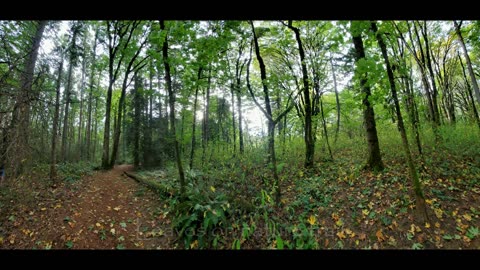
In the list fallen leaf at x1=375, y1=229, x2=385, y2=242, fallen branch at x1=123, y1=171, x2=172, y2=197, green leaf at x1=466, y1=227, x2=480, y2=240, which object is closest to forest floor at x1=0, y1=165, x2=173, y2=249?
fallen branch at x1=123, y1=171, x2=172, y2=197

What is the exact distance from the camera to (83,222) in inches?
182

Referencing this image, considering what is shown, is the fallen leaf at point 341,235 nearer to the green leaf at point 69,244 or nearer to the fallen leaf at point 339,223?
the fallen leaf at point 339,223

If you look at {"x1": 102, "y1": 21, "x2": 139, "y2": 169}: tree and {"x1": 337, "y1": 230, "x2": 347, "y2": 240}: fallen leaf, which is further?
{"x1": 102, "y1": 21, "x2": 139, "y2": 169}: tree

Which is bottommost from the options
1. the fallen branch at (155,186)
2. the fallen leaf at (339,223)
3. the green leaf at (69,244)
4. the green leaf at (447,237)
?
the green leaf at (69,244)

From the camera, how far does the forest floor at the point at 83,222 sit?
13.1 ft

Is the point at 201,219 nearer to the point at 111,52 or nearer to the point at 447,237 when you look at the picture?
the point at 447,237

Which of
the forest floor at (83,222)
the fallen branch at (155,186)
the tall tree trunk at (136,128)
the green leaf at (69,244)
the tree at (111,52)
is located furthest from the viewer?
the tall tree trunk at (136,128)

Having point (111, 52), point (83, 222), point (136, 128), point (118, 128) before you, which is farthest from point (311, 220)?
point (111, 52)

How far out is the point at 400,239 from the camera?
11.2ft

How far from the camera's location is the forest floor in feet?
13.1

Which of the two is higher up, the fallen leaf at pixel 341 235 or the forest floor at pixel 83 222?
the forest floor at pixel 83 222

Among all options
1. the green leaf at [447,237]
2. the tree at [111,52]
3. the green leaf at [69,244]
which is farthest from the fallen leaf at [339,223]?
the tree at [111,52]

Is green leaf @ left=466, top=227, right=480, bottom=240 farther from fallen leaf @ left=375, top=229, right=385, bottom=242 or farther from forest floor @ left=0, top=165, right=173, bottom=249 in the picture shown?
forest floor @ left=0, top=165, right=173, bottom=249

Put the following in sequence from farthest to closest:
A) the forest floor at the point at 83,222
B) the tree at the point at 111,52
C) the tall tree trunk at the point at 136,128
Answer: the tall tree trunk at the point at 136,128 < the tree at the point at 111,52 < the forest floor at the point at 83,222
